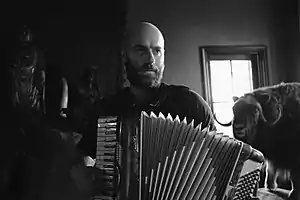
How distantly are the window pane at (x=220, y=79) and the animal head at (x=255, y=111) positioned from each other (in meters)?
0.03

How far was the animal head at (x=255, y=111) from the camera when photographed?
1.05 m

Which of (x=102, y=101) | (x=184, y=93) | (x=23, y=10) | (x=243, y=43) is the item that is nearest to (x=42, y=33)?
(x=23, y=10)

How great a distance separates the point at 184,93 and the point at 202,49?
0.11 m

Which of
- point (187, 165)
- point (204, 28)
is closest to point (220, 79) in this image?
point (204, 28)

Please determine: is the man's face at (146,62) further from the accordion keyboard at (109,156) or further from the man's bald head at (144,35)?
the accordion keyboard at (109,156)

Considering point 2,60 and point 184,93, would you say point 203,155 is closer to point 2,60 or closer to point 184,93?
point 184,93

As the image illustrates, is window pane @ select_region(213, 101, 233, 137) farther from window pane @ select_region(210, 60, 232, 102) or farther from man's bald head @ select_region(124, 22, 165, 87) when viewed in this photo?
man's bald head @ select_region(124, 22, 165, 87)

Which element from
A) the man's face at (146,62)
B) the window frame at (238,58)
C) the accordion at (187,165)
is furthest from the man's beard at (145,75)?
the accordion at (187,165)

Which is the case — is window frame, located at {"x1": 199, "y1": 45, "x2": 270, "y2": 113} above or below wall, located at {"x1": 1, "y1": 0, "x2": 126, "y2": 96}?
below

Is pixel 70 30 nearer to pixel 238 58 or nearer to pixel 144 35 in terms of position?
pixel 144 35

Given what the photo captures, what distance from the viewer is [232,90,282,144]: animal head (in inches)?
41.2

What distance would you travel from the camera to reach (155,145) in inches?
30.0

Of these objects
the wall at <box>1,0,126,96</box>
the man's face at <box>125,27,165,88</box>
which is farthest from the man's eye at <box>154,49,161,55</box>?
the wall at <box>1,0,126,96</box>

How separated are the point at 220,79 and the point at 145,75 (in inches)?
7.0
